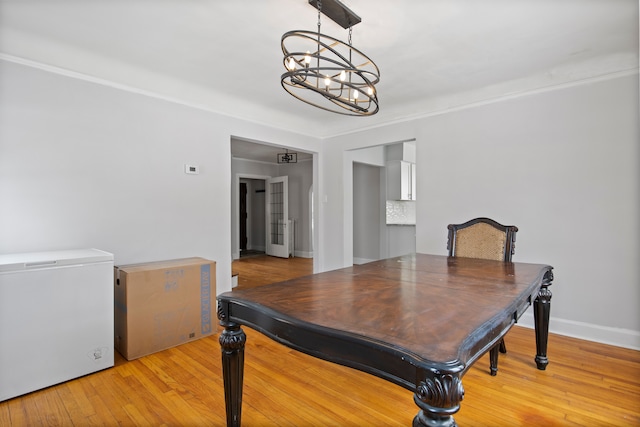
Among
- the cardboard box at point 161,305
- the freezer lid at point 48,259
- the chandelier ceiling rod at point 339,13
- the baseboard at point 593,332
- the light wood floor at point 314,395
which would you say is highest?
the chandelier ceiling rod at point 339,13

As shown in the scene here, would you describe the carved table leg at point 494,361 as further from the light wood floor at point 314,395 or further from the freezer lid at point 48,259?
the freezer lid at point 48,259

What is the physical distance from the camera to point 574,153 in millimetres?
2867

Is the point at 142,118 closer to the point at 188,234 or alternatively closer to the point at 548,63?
the point at 188,234

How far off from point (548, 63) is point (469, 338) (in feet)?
9.52

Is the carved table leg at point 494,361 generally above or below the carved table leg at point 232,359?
below

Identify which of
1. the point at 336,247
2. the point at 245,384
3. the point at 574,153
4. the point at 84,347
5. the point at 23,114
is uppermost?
the point at 23,114

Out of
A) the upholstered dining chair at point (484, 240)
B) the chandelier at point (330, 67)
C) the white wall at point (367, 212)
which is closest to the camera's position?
the chandelier at point (330, 67)

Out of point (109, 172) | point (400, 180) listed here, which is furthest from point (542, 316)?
point (400, 180)

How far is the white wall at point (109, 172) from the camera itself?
2344 mm

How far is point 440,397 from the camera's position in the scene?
2.62 ft

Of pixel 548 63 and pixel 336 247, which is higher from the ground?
pixel 548 63

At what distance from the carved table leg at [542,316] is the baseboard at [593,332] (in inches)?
35.8

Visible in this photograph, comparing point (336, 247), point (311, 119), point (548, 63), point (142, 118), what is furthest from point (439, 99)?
point (142, 118)

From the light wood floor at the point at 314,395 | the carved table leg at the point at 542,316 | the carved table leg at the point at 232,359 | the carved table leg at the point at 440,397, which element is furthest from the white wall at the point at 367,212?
the carved table leg at the point at 440,397
